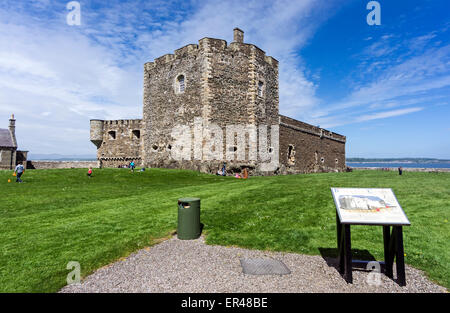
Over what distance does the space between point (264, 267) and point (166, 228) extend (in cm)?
339

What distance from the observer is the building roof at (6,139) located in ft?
118

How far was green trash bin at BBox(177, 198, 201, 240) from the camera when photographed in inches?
257

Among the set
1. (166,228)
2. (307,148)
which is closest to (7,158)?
(166,228)

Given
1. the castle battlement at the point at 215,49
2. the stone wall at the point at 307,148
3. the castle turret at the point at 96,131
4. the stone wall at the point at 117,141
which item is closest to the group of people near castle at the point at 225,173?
the stone wall at the point at 307,148

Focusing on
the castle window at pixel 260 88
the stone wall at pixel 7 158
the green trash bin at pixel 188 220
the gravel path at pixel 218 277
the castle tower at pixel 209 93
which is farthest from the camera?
the stone wall at pixel 7 158

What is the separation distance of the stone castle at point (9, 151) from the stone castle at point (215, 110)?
72.1 ft

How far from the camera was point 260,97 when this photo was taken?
25.4 m

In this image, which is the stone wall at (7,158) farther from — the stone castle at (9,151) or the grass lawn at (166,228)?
the grass lawn at (166,228)

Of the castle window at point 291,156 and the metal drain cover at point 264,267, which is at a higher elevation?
the castle window at point 291,156

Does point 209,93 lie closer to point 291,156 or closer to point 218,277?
point 291,156

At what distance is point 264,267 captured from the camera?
495 cm

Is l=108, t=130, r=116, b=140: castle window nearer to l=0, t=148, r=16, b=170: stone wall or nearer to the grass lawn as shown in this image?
l=0, t=148, r=16, b=170: stone wall
